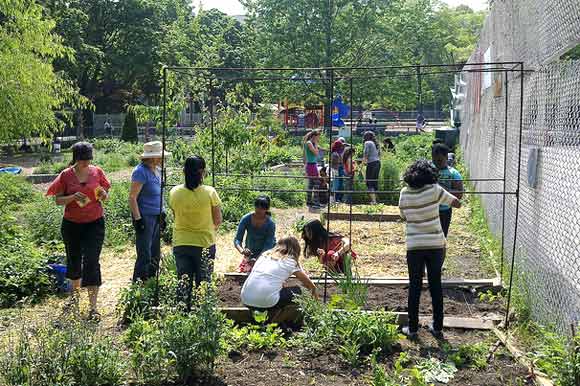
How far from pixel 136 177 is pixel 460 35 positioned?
58.3 m

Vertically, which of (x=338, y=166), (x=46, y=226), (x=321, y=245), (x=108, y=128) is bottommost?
(x=46, y=226)

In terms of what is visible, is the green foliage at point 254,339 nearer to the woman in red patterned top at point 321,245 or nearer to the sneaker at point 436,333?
the sneaker at point 436,333

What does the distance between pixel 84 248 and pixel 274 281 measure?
1987 mm

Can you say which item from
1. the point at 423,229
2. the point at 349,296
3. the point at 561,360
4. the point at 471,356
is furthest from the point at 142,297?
the point at 561,360

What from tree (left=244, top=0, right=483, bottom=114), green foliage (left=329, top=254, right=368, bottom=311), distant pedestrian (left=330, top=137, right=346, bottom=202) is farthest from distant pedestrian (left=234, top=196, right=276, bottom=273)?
tree (left=244, top=0, right=483, bottom=114)

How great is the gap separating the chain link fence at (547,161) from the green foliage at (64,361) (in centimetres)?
307

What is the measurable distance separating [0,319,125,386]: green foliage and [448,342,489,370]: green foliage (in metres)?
2.40

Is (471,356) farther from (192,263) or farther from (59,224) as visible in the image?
(59,224)

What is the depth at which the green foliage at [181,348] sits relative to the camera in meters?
4.52

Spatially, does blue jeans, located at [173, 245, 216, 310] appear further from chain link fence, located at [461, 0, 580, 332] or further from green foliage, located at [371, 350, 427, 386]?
chain link fence, located at [461, 0, 580, 332]

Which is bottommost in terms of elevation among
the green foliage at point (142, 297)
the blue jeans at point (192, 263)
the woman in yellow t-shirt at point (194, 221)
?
the green foliage at point (142, 297)

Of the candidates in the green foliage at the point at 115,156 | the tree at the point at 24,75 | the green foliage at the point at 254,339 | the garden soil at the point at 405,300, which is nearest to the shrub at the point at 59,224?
the tree at the point at 24,75

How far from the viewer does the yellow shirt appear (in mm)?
5902

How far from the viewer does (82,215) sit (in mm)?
6402
